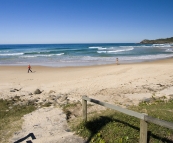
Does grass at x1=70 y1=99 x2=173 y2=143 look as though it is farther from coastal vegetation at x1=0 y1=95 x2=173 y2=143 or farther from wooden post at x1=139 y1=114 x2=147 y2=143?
wooden post at x1=139 y1=114 x2=147 y2=143

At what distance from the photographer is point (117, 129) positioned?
17.1 feet

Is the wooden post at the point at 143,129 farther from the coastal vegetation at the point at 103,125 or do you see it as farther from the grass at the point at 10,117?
the grass at the point at 10,117

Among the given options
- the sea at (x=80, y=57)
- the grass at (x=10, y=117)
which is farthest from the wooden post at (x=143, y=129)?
the sea at (x=80, y=57)

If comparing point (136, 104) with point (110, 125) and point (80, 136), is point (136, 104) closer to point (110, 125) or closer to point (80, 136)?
point (110, 125)

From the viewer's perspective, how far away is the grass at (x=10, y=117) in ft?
19.0

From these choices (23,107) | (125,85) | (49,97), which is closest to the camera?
(23,107)

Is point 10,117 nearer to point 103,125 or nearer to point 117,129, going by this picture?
point 103,125

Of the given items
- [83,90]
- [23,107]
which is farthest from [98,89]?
[23,107]

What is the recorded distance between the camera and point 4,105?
848 cm

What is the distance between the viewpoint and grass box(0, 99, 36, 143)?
5797 millimetres

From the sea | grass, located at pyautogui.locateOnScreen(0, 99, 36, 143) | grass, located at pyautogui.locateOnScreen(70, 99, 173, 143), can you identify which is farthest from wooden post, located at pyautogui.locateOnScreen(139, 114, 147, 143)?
the sea

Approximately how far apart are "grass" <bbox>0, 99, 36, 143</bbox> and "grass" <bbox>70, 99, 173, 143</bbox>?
6.18 feet

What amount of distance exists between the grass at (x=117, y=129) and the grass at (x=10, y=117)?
1.88 meters

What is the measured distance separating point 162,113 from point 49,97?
19.0 ft
